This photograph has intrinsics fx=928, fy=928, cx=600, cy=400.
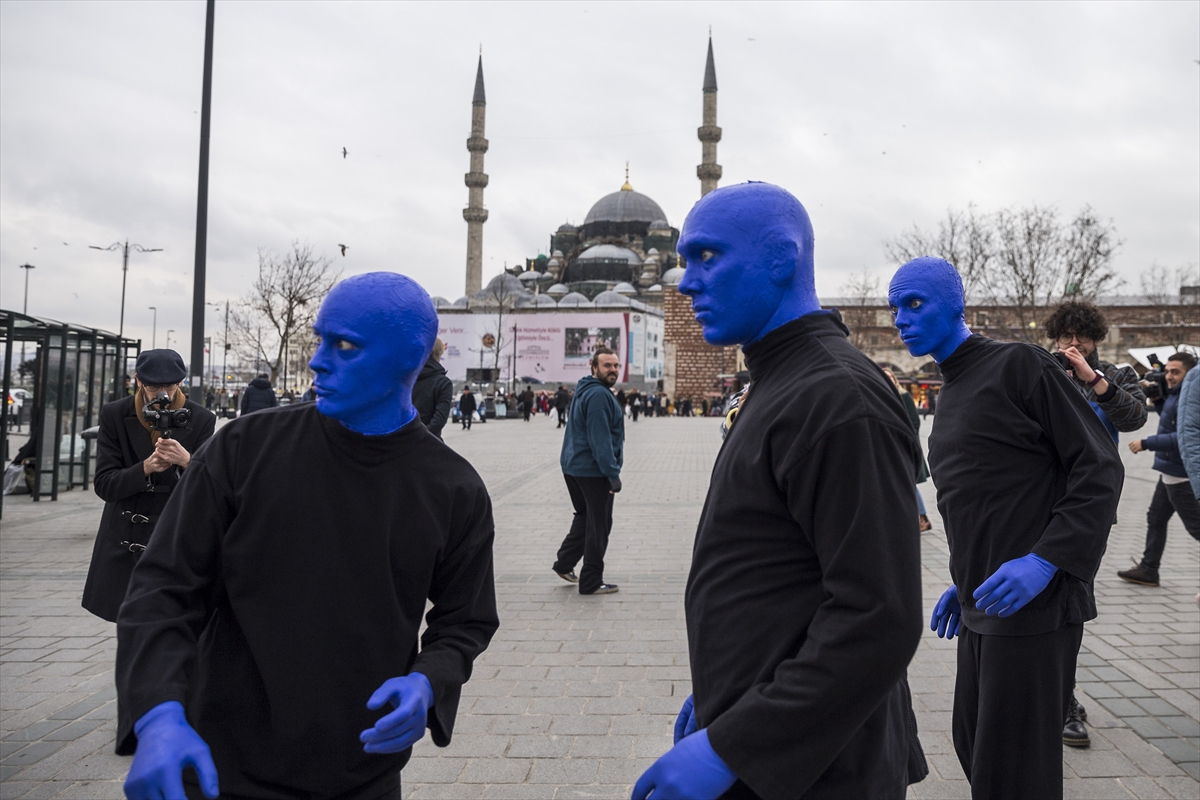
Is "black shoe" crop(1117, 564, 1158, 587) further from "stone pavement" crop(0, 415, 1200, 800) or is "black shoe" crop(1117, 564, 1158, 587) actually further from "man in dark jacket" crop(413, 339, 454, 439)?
"man in dark jacket" crop(413, 339, 454, 439)

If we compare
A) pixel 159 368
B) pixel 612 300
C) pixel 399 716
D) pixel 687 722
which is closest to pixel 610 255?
pixel 612 300

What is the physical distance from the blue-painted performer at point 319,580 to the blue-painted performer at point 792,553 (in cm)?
56

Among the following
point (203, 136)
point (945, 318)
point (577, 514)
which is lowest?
point (577, 514)

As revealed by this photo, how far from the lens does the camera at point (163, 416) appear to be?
397 cm

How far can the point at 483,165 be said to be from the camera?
68250mm

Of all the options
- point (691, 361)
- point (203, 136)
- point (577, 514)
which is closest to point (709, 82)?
point (691, 361)

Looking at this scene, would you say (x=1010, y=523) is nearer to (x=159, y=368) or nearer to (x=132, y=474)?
(x=132, y=474)

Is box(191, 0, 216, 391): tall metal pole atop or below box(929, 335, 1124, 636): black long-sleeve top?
atop

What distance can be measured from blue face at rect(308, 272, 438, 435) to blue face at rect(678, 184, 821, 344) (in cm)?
57

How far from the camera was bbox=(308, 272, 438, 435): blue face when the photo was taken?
182 centimetres

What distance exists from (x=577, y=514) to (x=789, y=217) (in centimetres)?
577

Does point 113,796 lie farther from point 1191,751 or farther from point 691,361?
point 691,361

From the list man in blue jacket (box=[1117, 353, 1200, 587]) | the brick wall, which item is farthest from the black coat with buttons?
the brick wall

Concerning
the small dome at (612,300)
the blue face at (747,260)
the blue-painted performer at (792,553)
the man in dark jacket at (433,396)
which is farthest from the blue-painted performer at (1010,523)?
the small dome at (612,300)
